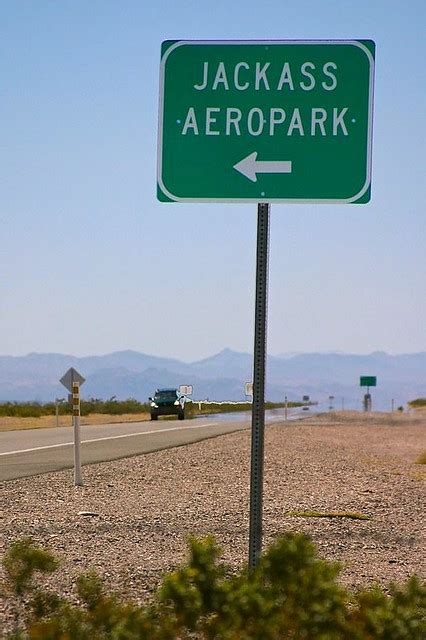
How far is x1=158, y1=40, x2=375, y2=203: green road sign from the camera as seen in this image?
6.97 meters

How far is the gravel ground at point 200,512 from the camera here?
9.64 meters

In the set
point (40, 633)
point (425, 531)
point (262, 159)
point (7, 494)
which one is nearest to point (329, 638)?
point (40, 633)

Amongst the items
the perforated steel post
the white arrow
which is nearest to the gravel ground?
the perforated steel post

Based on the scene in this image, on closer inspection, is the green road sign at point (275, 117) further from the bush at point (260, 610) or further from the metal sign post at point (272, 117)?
the bush at point (260, 610)

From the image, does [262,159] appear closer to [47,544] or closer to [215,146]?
[215,146]

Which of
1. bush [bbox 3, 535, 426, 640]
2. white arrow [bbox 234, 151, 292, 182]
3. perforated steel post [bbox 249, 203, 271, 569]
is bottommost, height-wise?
bush [bbox 3, 535, 426, 640]

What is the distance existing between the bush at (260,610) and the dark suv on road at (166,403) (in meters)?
50.2

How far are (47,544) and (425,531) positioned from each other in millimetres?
4554

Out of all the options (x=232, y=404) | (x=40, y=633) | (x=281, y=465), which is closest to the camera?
(x=40, y=633)

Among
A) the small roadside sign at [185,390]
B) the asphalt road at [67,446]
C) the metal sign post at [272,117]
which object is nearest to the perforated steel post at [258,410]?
the metal sign post at [272,117]

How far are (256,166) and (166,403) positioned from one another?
49289 mm

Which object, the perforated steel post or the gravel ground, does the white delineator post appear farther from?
the perforated steel post

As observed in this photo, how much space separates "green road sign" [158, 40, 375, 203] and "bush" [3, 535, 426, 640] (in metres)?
2.53

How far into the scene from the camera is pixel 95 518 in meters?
12.9
